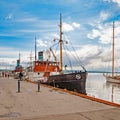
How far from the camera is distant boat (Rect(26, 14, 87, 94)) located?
31.8 m

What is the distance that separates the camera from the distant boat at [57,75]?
31844 millimetres

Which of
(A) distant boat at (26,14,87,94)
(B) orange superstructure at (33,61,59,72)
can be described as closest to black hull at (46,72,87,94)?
(A) distant boat at (26,14,87,94)

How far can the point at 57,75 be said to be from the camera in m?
33.2

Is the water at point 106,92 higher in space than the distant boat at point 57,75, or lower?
lower

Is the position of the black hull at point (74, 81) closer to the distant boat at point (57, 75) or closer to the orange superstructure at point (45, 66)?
the distant boat at point (57, 75)

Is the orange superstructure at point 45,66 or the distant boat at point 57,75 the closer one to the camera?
the distant boat at point 57,75

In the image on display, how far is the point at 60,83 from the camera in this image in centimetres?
3291

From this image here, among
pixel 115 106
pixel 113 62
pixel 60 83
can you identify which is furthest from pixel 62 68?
pixel 113 62

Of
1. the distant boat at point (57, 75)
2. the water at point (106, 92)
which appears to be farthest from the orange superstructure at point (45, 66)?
the water at point (106, 92)

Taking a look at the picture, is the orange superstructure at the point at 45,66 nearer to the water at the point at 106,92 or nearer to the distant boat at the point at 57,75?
the distant boat at the point at 57,75

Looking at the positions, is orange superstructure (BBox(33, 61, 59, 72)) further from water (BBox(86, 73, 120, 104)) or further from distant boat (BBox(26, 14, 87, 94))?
water (BBox(86, 73, 120, 104))

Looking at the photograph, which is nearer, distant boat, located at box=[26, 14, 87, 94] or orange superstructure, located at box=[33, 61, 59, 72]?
distant boat, located at box=[26, 14, 87, 94]

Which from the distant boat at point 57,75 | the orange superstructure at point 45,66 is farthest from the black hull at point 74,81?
the orange superstructure at point 45,66

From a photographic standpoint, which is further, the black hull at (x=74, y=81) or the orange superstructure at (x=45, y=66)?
the orange superstructure at (x=45, y=66)
